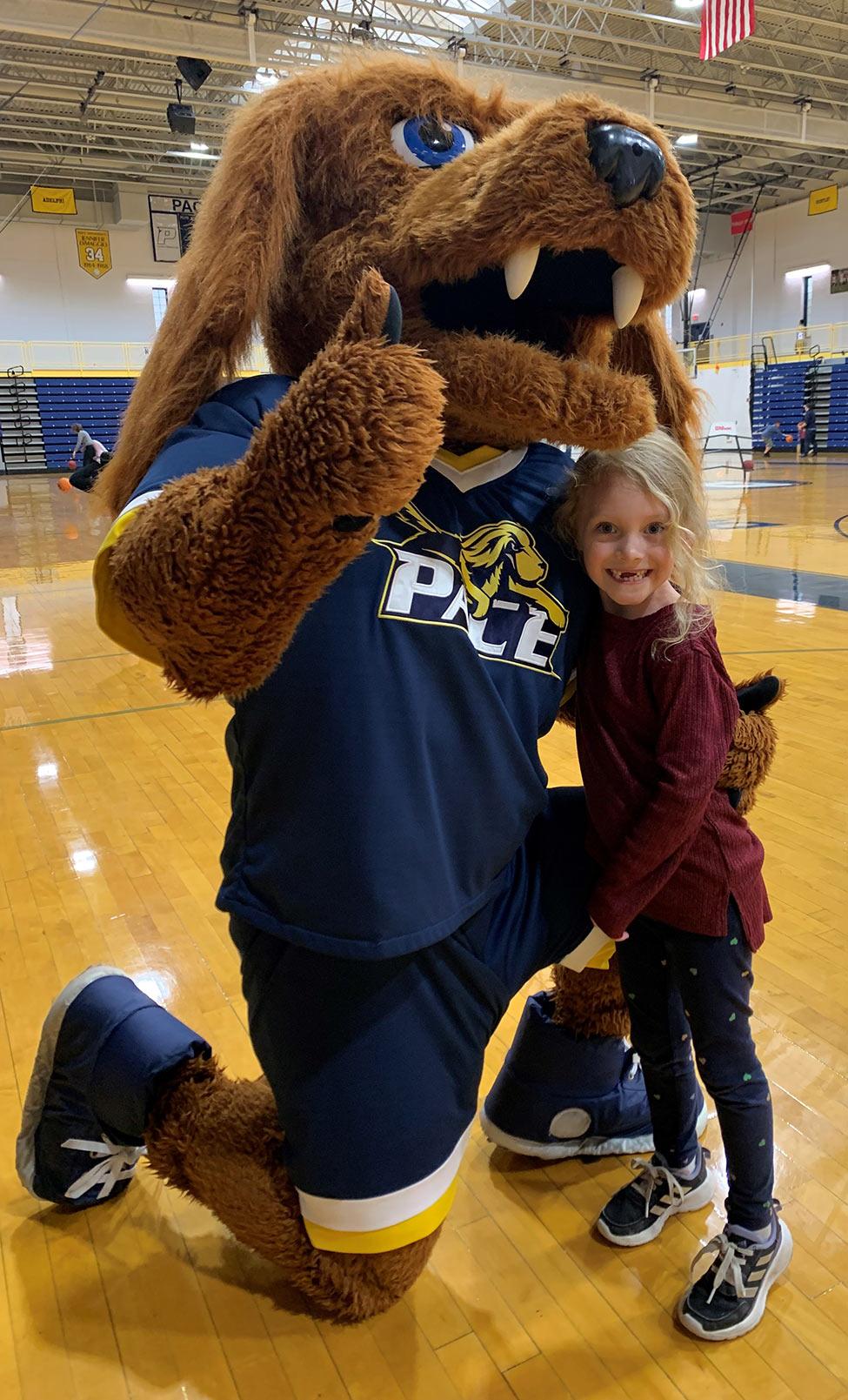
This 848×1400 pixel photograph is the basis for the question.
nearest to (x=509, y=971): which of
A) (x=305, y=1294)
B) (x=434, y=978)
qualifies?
(x=434, y=978)

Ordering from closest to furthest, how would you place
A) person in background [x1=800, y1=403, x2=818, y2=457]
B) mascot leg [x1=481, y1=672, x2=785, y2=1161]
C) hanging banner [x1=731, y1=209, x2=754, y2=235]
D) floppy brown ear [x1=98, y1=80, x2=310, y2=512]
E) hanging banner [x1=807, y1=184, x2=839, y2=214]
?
floppy brown ear [x1=98, y1=80, x2=310, y2=512]
mascot leg [x1=481, y1=672, x2=785, y2=1161]
hanging banner [x1=807, y1=184, x2=839, y2=214]
person in background [x1=800, y1=403, x2=818, y2=457]
hanging banner [x1=731, y1=209, x2=754, y2=235]

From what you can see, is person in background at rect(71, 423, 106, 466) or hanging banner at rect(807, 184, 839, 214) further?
hanging banner at rect(807, 184, 839, 214)

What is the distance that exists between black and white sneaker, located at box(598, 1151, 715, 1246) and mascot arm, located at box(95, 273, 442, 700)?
0.94 metres

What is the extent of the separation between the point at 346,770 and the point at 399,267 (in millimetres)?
510

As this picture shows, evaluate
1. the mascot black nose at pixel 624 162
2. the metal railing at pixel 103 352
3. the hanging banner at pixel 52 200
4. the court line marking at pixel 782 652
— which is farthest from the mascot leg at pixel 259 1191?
the metal railing at pixel 103 352

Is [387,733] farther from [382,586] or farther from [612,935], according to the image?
[612,935]

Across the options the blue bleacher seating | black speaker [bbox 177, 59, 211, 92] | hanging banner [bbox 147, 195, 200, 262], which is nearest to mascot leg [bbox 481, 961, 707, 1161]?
black speaker [bbox 177, 59, 211, 92]

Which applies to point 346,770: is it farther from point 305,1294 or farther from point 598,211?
point 305,1294

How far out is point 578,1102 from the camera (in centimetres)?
145

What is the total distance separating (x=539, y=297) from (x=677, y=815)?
58 cm

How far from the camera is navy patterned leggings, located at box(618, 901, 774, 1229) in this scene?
3.84ft

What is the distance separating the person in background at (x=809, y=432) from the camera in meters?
18.8

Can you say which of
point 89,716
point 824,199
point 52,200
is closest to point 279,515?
point 89,716

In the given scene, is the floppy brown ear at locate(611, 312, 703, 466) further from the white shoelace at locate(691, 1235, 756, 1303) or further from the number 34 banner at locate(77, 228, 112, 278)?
the number 34 banner at locate(77, 228, 112, 278)
